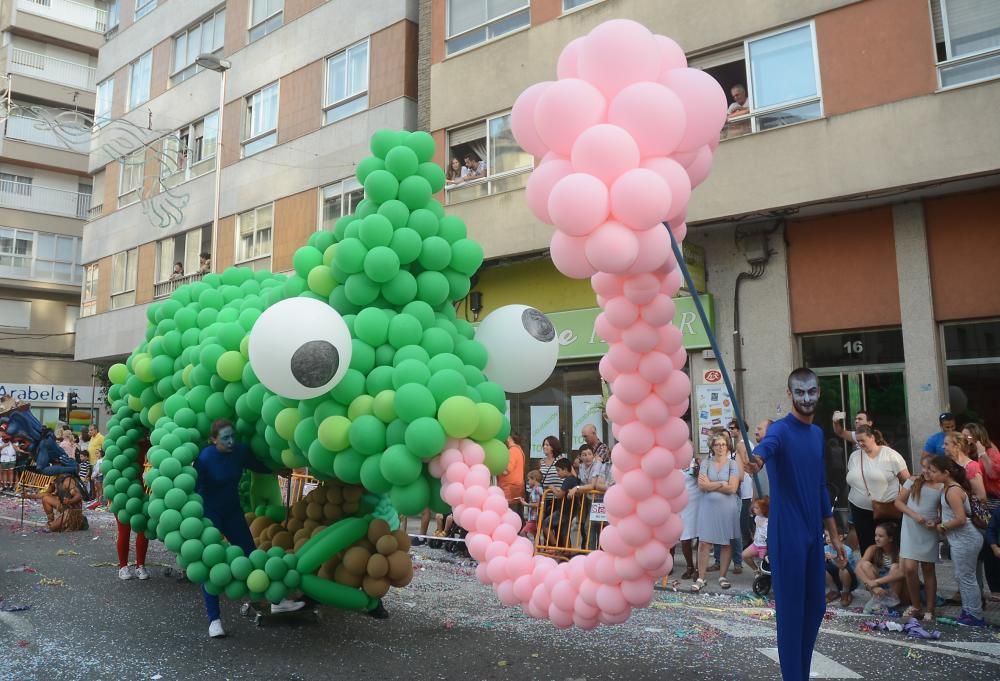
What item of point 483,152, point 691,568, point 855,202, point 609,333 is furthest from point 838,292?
point 609,333

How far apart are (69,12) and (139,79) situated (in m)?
10.9

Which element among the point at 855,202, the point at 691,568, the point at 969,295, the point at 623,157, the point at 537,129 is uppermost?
the point at 855,202

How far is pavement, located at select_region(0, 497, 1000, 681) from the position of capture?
5.22m

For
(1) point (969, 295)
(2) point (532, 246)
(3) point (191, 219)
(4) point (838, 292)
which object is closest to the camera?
(1) point (969, 295)

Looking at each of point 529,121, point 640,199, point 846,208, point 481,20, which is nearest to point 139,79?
point 481,20

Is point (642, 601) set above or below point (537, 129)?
below

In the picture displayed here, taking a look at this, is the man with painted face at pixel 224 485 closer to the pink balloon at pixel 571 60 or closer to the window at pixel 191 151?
the pink balloon at pixel 571 60

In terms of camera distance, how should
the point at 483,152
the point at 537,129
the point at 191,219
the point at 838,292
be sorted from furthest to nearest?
1. the point at 191,219
2. the point at 483,152
3. the point at 838,292
4. the point at 537,129

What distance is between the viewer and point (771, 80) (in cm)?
1122

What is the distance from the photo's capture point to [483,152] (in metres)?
14.6

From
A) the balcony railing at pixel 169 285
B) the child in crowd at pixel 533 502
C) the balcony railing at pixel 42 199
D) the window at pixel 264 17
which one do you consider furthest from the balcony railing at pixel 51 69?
the child in crowd at pixel 533 502

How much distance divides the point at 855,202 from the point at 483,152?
6763 millimetres

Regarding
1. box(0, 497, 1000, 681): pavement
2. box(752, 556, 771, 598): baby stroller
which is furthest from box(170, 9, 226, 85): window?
box(752, 556, 771, 598): baby stroller

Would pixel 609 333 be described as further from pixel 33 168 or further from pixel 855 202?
pixel 33 168
